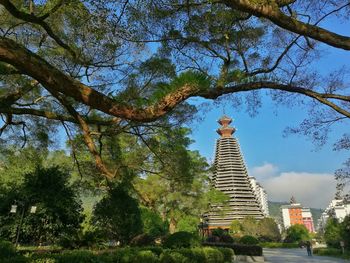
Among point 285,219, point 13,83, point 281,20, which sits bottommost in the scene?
point 281,20

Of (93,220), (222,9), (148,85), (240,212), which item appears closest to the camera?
(222,9)

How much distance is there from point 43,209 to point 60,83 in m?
8.74

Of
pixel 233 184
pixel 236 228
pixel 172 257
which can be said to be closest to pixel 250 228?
pixel 236 228

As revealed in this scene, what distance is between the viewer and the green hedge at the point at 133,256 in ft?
21.0

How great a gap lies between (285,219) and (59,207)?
12012cm

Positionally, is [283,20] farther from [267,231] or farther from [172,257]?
[267,231]

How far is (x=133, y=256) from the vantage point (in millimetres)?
7832

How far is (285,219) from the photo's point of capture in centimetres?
12075

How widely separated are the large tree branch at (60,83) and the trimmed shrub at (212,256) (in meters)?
8.79

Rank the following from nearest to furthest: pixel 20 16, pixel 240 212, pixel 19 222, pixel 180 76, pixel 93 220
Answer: pixel 180 76
pixel 20 16
pixel 19 222
pixel 93 220
pixel 240 212

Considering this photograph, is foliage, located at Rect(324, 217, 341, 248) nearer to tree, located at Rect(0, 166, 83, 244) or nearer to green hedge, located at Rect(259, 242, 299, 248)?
green hedge, located at Rect(259, 242, 299, 248)

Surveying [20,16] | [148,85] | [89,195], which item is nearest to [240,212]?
[89,195]

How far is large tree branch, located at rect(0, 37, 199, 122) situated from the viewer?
9.85 ft

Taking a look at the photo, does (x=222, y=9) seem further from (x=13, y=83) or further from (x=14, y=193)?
(x=14, y=193)
